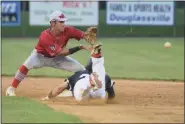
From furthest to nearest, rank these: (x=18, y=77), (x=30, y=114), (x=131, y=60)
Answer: (x=131, y=60)
(x=18, y=77)
(x=30, y=114)

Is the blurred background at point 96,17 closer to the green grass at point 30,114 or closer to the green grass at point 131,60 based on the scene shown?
the green grass at point 131,60

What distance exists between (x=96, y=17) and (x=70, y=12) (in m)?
1.38

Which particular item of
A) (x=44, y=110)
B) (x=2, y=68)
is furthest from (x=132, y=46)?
(x=44, y=110)

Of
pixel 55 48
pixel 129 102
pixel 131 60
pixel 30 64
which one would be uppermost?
pixel 55 48

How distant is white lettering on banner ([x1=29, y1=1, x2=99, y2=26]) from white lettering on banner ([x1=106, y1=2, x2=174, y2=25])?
0.92 m

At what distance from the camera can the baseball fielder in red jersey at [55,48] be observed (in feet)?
31.1

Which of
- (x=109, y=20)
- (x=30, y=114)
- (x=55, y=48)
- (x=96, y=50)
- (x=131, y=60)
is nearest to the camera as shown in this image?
(x=30, y=114)

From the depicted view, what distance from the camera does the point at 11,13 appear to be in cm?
2873

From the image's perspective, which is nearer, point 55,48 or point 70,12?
point 55,48

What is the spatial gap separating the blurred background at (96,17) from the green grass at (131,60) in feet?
11.5

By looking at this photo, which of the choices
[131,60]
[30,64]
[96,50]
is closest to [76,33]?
[30,64]

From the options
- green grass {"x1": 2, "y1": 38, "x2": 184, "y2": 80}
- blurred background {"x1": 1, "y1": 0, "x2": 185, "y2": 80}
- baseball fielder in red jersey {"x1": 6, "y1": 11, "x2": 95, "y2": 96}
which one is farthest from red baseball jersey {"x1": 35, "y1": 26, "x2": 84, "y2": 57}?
blurred background {"x1": 1, "y1": 0, "x2": 185, "y2": 80}

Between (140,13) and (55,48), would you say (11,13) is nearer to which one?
(140,13)

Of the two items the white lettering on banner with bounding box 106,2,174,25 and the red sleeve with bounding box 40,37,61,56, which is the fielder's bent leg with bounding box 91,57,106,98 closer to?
the red sleeve with bounding box 40,37,61,56
